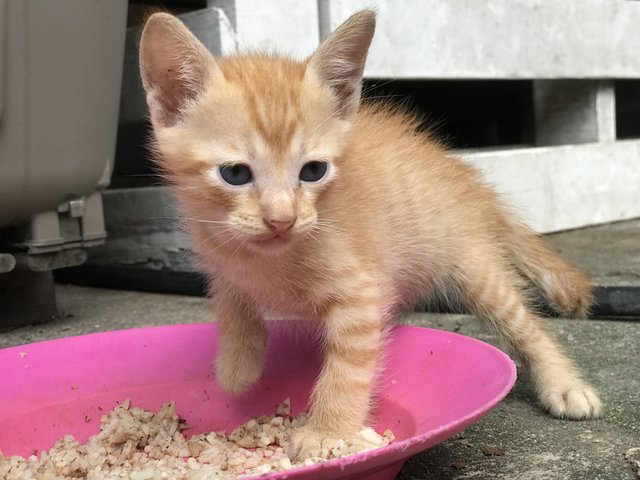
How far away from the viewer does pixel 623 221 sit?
3342 mm

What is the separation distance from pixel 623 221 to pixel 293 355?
2.31 meters

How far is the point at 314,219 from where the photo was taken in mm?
1117

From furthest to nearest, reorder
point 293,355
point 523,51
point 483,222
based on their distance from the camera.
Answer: point 523,51 < point 483,222 < point 293,355

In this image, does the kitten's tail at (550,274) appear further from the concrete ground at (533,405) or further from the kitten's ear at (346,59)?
the kitten's ear at (346,59)

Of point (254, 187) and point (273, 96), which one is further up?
point (273, 96)

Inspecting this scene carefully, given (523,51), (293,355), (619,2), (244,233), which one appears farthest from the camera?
(619,2)

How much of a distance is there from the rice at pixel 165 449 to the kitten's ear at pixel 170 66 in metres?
0.53

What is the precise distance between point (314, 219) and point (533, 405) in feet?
2.04

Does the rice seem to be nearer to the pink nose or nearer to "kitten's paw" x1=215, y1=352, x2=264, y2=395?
"kitten's paw" x1=215, y1=352, x2=264, y2=395

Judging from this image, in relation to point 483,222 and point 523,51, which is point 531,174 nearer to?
point 523,51

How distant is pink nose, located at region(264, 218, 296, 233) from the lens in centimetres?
105

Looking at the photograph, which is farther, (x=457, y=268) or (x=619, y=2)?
(x=619, y=2)

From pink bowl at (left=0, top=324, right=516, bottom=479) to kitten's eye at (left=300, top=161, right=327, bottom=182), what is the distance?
39 cm

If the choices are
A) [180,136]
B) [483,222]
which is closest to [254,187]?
[180,136]
